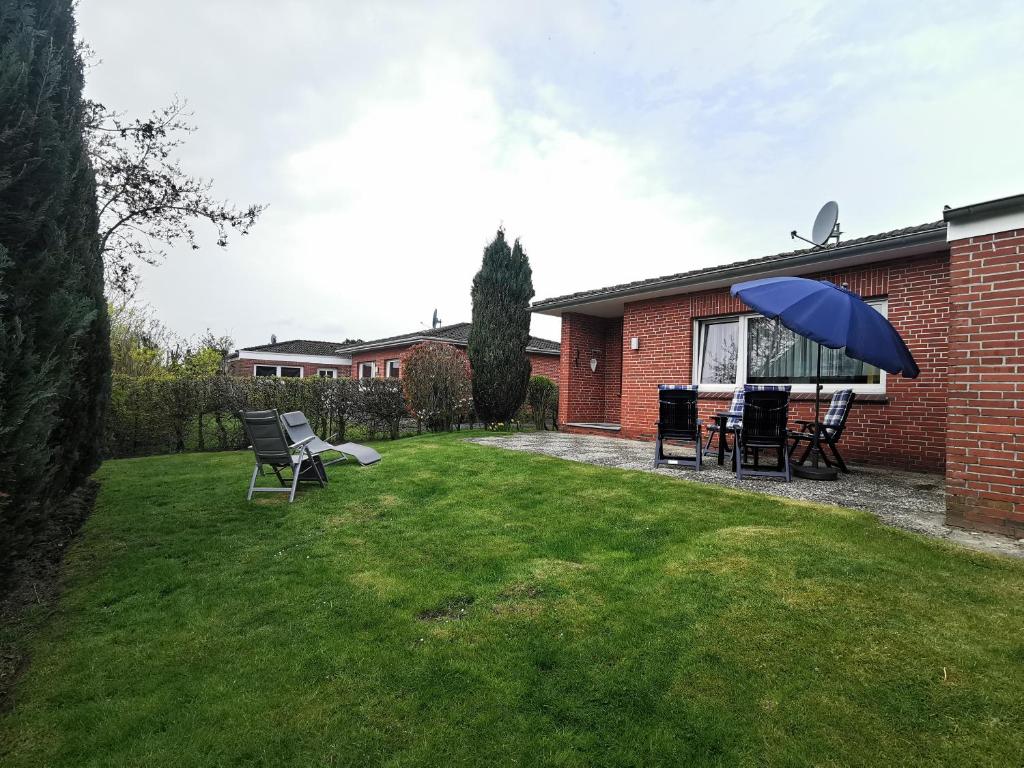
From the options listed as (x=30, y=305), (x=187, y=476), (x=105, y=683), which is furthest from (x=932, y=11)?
(x=187, y=476)

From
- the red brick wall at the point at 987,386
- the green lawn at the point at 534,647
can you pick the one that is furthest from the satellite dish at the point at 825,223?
the green lawn at the point at 534,647

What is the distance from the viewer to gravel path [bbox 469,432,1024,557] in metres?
4.07

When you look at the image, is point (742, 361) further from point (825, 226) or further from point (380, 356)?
point (380, 356)

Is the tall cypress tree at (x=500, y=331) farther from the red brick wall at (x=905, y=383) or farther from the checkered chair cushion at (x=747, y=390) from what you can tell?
the checkered chair cushion at (x=747, y=390)

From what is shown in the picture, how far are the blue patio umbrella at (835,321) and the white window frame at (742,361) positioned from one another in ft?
6.72

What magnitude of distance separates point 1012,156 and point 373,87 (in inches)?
536

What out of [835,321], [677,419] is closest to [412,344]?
[677,419]

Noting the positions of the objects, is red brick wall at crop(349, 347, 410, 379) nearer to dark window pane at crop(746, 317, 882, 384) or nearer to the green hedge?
the green hedge

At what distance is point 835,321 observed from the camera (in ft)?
17.6

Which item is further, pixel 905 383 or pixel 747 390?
pixel 905 383

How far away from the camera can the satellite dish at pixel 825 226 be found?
826 centimetres

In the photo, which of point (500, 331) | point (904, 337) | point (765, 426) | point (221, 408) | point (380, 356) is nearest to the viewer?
point (765, 426)

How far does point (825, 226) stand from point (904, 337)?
2.38 metres

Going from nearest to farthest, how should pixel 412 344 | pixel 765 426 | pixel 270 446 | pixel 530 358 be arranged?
1. pixel 270 446
2. pixel 765 426
3. pixel 530 358
4. pixel 412 344
